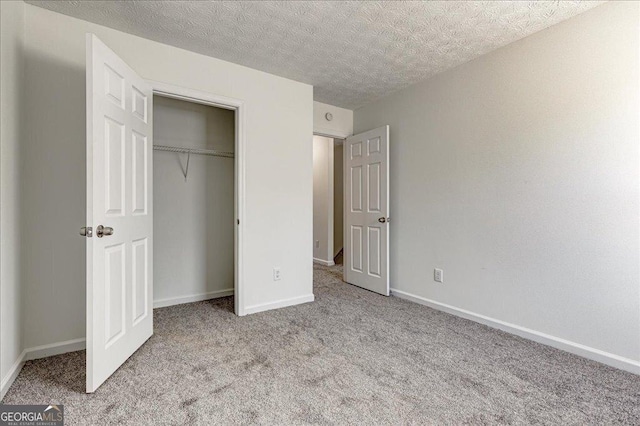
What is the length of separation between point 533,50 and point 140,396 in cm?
352

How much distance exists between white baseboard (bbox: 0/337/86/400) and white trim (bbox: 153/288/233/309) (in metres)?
0.93

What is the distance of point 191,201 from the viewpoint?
345cm

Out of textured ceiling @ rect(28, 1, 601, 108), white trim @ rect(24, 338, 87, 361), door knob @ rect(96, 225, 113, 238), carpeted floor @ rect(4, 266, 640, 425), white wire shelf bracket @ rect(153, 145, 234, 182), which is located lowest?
carpeted floor @ rect(4, 266, 640, 425)

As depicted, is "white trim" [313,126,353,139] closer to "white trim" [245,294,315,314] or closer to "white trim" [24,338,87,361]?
"white trim" [245,294,315,314]

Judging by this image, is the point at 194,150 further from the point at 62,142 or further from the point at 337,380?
the point at 337,380

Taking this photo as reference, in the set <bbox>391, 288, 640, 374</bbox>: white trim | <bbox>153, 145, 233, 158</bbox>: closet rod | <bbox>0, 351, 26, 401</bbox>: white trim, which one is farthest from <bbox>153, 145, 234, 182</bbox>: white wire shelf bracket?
<bbox>391, 288, 640, 374</bbox>: white trim

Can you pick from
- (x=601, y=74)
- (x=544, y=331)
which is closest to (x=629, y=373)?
(x=544, y=331)

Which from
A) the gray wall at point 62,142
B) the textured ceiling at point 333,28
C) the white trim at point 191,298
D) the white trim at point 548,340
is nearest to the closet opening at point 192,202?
the white trim at point 191,298

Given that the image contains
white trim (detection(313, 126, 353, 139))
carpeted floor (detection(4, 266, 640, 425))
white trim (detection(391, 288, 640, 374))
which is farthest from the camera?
white trim (detection(313, 126, 353, 139))

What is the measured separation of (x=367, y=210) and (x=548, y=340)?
7.07 feet

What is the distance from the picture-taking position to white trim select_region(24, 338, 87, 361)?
6.72 ft

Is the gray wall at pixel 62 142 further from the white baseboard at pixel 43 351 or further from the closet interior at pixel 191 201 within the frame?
the closet interior at pixel 191 201

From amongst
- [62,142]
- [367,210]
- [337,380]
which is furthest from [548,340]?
[62,142]

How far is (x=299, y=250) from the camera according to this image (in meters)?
3.36
